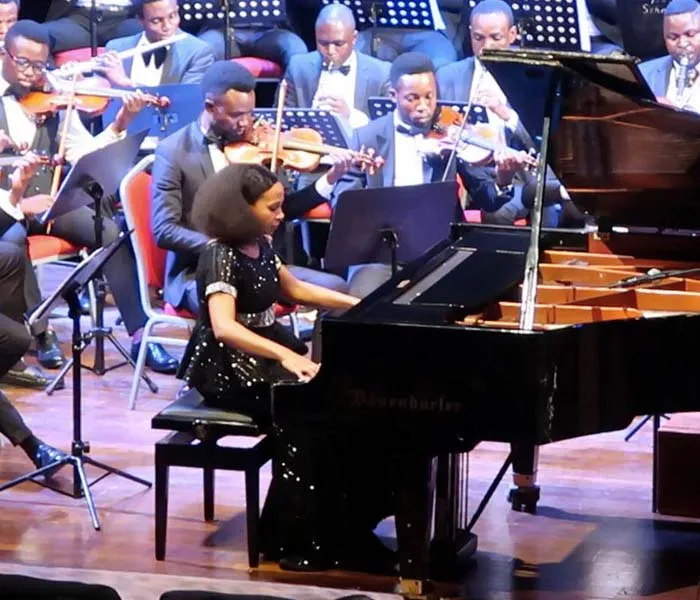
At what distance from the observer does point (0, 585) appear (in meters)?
2.51

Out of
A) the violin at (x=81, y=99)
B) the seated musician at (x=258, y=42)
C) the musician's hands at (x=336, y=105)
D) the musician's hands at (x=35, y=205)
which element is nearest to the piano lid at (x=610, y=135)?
the musician's hands at (x=336, y=105)

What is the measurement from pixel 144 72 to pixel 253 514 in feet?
12.6

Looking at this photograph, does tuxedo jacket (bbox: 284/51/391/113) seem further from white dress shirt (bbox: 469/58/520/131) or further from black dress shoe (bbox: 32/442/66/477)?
black dress shoe (bbox: 32/442/66/477)

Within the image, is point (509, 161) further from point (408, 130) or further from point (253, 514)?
point (253, 514)

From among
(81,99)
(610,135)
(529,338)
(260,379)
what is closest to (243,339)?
(260,379)

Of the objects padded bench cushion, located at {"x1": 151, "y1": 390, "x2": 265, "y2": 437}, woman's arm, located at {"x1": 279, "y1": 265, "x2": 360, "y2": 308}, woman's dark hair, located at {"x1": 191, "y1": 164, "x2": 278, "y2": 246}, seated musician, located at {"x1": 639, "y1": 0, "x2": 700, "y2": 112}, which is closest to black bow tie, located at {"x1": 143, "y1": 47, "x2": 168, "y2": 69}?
seated musician, located at {"x1": 639, "y1": 0, "x2": 700, "y2": 112}

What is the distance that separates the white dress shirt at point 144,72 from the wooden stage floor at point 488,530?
2.44 meters

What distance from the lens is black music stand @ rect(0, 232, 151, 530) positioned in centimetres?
460

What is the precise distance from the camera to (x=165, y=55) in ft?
24.9

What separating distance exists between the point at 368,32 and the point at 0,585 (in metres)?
5.84

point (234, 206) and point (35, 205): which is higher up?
point (234, 206)

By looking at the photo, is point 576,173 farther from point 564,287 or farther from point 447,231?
point 447,231

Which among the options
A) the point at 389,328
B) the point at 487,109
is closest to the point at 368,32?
the point at 487,109

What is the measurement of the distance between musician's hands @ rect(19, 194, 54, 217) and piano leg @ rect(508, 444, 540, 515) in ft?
8.55
